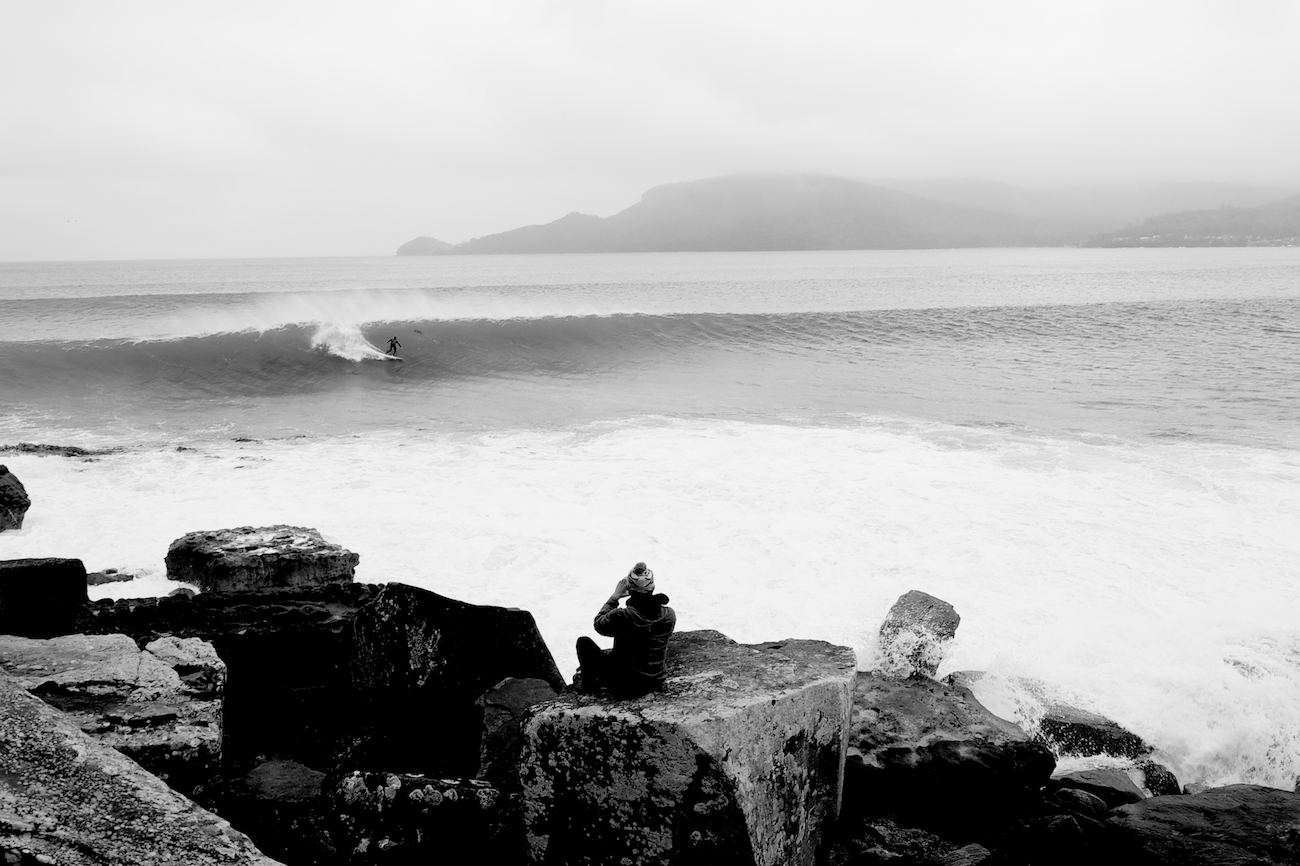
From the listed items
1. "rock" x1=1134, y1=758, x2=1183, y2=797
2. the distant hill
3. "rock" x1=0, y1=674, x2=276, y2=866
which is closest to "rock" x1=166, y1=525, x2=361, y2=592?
"rock" x1=0, y1=674, x2=276, y2=866

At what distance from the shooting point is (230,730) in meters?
5.41

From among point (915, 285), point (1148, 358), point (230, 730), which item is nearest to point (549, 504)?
point (230, 730)

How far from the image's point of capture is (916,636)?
6672 millimetres

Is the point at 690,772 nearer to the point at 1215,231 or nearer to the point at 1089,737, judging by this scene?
the point at 1089,737

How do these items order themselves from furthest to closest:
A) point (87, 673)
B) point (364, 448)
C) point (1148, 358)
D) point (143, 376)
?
point (1148, 358) → point (143, 376) → point (364, 448) → point (87, 673)

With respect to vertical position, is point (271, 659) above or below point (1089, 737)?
above

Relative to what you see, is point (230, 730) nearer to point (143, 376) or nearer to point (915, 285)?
point (143, 376)

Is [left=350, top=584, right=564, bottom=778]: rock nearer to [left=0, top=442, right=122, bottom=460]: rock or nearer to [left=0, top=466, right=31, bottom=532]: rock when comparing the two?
[left=0, top=466, right=31, bottom=532]: rock

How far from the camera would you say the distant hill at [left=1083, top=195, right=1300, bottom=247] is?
548ft

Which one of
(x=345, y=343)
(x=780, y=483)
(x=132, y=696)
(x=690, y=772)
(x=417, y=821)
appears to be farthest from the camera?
(x=345, y=343)

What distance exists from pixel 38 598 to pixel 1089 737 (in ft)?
25.5

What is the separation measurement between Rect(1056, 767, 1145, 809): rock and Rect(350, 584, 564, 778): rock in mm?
3358

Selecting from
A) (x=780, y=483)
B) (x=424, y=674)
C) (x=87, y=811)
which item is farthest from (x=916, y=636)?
(x=780, y=483)

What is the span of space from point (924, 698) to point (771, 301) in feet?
145
